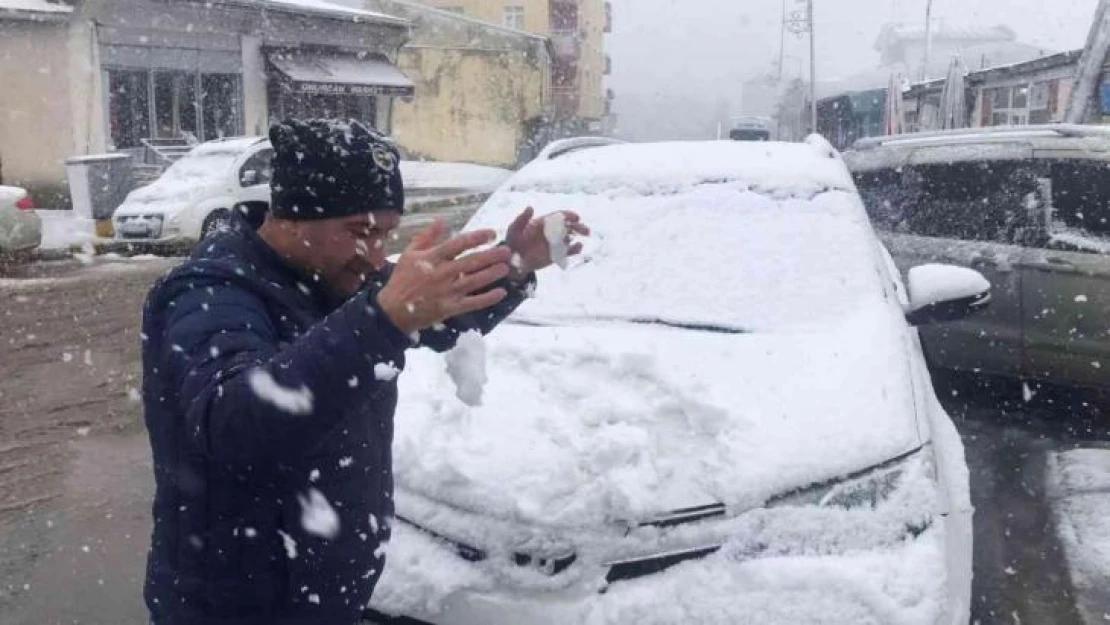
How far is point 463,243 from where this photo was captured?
1576 mm

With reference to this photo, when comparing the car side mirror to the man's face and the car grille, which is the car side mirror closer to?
the man's face

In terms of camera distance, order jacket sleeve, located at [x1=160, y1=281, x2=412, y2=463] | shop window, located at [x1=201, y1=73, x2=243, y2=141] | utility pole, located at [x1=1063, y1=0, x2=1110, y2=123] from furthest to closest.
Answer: shop window, located at [x1=201, y1=73, x2=243, y2=141]
utility pole, located at [x1=1063, y1=0, x2=1110, y2=123]
jacket sleeve, located at [x1=160, y1=281, x2=412, y2=463]

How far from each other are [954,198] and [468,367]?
15.7 feet

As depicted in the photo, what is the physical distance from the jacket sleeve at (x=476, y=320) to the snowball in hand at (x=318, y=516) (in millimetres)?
392

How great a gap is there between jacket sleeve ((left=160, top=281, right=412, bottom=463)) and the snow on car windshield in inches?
85.8

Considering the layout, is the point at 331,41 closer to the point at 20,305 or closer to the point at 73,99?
the point at 73,99

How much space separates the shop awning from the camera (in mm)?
25250

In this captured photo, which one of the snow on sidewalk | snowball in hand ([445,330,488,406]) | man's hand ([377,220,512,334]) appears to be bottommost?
the snow on sidewalk

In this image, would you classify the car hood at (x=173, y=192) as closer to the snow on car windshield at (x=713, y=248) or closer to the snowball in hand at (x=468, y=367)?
the snow on car windshield at (x=713, y=248)

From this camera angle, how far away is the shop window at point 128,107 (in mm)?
21609

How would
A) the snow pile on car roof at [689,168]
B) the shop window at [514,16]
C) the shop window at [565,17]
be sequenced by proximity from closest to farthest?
the snow pile on car roof at [689,168], the shop window at [514,16], the shop window at [565,17]

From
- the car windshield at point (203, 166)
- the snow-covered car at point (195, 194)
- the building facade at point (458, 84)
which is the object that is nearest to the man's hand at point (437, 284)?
the snow-covered car at point (195, 194)

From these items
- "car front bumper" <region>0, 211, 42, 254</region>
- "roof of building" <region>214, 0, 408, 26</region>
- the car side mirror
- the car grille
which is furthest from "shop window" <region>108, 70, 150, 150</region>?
the car side mirror

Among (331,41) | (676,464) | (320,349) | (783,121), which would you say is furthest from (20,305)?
(783,121)
